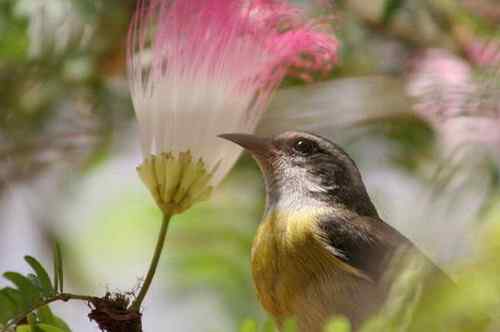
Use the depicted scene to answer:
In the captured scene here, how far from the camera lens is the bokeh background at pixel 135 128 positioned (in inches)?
167

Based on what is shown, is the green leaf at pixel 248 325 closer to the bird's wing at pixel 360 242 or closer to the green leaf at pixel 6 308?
the green leaf at pixel 6 308

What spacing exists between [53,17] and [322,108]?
1.34 meters

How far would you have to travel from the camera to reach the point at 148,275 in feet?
6.54

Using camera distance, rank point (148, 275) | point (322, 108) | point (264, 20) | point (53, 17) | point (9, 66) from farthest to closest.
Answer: point (9, 66)
point (322, 108)
point (53, 17)
point (264, 20)
point (148, 275)

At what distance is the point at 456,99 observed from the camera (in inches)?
126

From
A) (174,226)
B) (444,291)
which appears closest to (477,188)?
(444,291)

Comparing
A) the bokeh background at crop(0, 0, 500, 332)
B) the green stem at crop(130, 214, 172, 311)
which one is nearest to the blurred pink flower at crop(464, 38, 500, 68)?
the bokeh background at crop(0, 0, 500, 332)

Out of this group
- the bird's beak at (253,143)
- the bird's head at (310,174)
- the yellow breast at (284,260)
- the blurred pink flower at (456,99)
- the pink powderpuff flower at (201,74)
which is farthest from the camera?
the bird's head at (310,174)

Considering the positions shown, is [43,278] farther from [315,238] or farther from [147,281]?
[315,238]

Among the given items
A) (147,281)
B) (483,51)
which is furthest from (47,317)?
(483,51)

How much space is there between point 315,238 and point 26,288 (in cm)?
150

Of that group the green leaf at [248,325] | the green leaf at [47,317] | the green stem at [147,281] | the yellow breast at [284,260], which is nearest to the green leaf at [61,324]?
the green leaf at [47,317]

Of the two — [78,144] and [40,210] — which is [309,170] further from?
[40,210]

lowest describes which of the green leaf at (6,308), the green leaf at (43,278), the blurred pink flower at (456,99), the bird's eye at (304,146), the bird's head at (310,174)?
the green leaf at (6,308)
